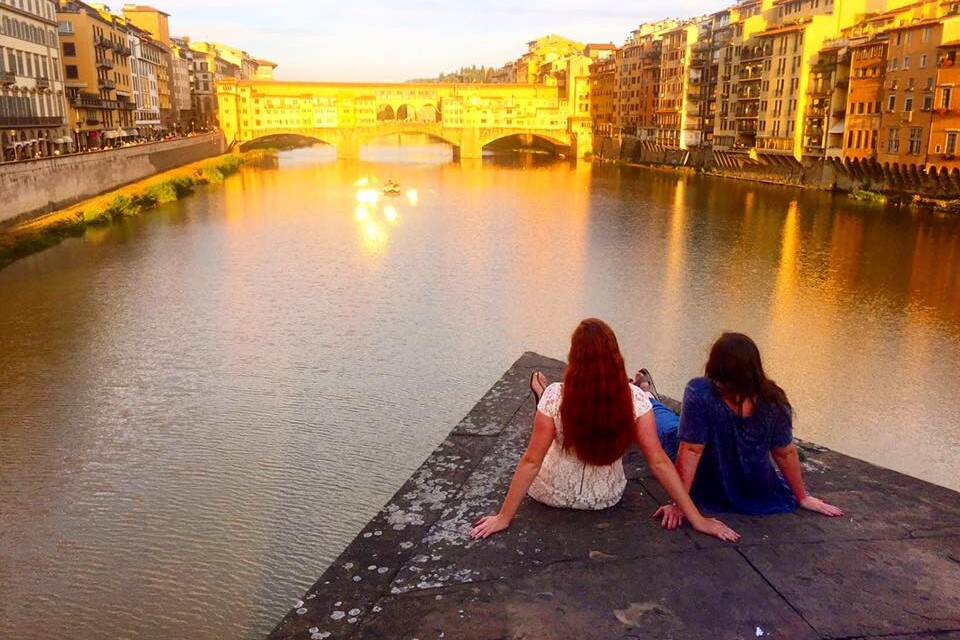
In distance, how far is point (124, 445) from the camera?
10789mm

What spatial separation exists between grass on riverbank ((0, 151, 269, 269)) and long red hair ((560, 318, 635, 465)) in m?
23.0

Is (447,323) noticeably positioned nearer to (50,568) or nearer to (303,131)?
(50,568)

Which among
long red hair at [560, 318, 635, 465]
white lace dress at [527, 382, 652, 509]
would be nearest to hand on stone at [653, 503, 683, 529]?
white lace dress at [527, 382, 652, 509]

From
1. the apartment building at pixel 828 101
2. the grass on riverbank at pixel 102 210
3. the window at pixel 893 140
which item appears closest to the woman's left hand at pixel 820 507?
the grass on riverbank at pixel 102 210

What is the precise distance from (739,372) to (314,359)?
37.8 feet

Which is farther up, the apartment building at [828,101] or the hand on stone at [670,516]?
the apartment building at [828,101]

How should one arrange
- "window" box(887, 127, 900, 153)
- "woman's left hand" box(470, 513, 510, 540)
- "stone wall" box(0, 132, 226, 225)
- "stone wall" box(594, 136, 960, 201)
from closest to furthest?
1. "woman's left hand" box(470, 513, 510, 540)
2. "stone wall" box(0, 132, 226, 225)
3. "stone wall" box(594, 136, 960, 201)
4. "window" box(887, 127, 900, 153)

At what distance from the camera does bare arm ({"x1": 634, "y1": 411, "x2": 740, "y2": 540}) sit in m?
3.67

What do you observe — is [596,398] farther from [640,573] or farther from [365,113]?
[365,113]

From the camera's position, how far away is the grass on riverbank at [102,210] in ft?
79.2

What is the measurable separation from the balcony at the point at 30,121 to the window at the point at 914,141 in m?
38.9

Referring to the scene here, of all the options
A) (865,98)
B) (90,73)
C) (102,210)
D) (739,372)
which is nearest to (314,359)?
(739,372)

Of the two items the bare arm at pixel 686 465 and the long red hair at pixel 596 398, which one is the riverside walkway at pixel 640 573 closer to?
the bare arm at pixel 686 465

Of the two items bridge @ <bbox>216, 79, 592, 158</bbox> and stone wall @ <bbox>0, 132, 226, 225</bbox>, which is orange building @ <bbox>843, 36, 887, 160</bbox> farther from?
bridge @ <bbox>216, 79, 592, 158</bbox>
